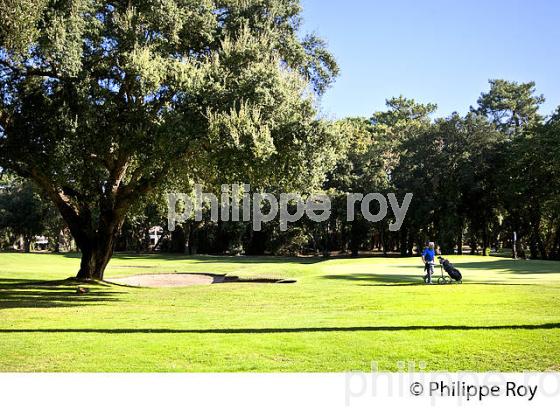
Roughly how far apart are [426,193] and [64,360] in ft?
179

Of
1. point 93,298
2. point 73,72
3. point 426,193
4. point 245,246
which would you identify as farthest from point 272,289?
point 245,246

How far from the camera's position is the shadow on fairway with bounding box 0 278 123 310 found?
60.1ft

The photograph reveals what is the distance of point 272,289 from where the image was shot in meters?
24.0

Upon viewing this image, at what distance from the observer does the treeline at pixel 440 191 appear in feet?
174

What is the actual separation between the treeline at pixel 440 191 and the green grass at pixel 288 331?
32.3 metres

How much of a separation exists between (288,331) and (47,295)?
13758 millimetres

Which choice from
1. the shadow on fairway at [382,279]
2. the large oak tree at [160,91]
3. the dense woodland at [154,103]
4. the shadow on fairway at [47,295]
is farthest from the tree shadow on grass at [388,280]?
the shadow on fairway at [47,295]

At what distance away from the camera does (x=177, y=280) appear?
33562 millimetres

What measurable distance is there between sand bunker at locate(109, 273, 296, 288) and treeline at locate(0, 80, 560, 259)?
16308 millimetres

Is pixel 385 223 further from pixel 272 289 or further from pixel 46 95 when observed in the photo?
pixel 46 95

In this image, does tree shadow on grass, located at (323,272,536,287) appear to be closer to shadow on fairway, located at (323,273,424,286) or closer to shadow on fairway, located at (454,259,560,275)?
shadow on fairway, located at (323,273,424,286)

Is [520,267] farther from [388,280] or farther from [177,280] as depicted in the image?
[177,280]

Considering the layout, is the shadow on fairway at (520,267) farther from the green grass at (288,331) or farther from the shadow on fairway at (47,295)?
the shadow on fairway at (47,295)

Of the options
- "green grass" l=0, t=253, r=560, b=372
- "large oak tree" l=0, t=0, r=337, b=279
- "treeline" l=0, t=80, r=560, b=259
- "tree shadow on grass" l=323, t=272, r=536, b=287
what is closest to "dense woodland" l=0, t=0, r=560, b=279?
"large oak tree" l=0, t=0, r=337, b=279
